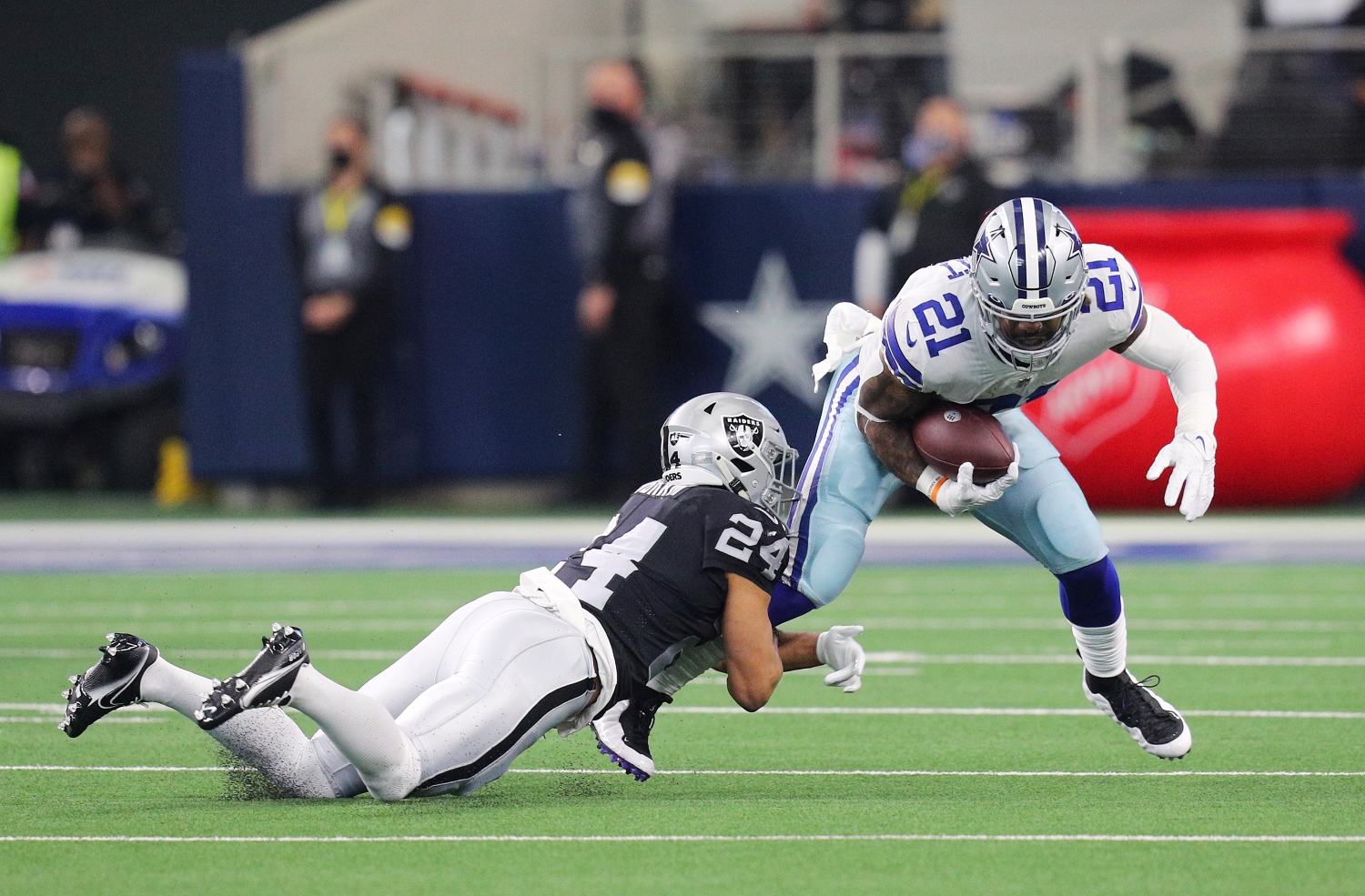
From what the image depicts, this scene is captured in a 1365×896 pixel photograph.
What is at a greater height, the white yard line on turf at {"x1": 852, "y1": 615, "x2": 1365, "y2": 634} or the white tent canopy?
the white tent canopy

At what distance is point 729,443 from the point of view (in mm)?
4348

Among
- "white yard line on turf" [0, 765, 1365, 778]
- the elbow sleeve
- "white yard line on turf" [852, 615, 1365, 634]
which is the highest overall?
the elbow sleeve

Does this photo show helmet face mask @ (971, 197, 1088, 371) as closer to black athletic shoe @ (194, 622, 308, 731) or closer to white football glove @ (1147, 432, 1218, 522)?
white football glove @ (1147, 432, 1218, 522)

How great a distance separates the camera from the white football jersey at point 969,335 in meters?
4.39

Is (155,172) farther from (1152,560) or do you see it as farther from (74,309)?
(1152,560)

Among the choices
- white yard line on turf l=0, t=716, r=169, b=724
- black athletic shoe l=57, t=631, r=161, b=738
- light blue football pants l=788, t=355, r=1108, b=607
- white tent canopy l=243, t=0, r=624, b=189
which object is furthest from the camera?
white tent canopy l=243, t=0, r=624, b=189

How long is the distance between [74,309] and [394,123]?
A: 233cm

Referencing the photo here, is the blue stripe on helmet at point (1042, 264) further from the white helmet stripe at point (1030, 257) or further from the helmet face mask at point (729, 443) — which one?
the helmet face mask at point (729, 443)

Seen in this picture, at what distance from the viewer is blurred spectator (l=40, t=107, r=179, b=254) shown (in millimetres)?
12609

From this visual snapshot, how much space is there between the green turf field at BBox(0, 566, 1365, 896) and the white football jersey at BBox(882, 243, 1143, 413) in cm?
88

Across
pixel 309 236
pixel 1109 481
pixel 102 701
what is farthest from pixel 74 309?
pixel 102 701

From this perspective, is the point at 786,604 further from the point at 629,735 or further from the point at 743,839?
the point at 743,839

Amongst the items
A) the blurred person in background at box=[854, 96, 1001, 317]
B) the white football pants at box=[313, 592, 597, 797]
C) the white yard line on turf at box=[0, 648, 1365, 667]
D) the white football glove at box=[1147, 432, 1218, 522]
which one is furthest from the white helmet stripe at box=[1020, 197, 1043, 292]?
the blurred person in background at box=[854, 96, 1001, 317]

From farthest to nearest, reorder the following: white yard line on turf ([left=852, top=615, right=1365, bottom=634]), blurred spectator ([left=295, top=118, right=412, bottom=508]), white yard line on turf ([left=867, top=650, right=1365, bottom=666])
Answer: blurred spectator ([left=295, top=118, right=412, bottom=508]) → white yard line on turf ([left=852, top=615, right=1365, bottom=634]) → white yard line on turf ([left=867, top=650, right=1365, bottom=666])
